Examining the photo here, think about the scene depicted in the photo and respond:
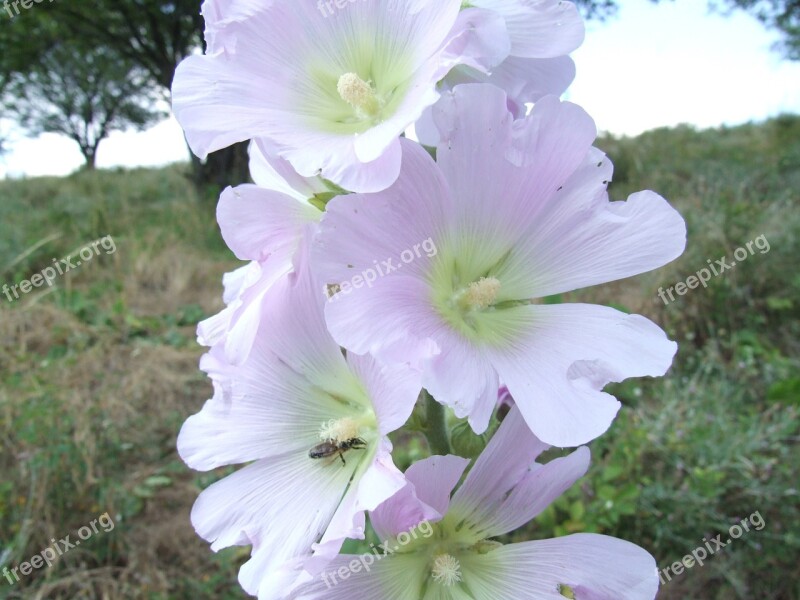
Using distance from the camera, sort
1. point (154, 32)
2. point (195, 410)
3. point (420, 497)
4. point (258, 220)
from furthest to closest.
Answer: point (154, 32) → point (195, 410) → point (258, 220) → point (420, 497)

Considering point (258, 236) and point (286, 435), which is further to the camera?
point (286, 435)

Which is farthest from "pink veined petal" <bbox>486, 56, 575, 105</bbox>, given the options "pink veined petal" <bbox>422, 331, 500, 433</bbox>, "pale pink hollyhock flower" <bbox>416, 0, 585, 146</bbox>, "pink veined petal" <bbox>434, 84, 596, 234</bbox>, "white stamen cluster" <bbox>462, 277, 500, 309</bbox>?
"pink veined petal" <bbox>422, 331, 500, 433</bbox>

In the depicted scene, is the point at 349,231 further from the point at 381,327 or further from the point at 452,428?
the point at 452,428

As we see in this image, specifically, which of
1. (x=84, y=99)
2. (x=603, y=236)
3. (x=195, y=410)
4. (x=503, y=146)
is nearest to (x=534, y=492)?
(x=603, y=236)

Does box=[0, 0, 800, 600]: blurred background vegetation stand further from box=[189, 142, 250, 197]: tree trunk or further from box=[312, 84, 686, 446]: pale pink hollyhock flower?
box=[312, 84, 686, 446]: pale pink hollyhock flower

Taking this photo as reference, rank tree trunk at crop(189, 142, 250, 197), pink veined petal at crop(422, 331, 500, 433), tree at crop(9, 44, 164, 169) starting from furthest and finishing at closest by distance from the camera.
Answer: tree at crop(9, 44, 164, 169), tree trunk at crop(189, 142, 250, 197), pink veined petal at crop(422, 331, 500, 433)

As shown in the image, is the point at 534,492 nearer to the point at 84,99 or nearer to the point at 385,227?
the point at 385,227

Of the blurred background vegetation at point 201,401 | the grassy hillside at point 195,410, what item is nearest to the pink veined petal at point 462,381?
the grassy hillside at point 195,410
